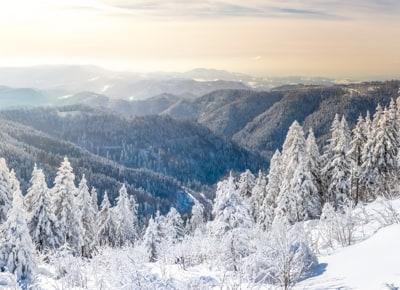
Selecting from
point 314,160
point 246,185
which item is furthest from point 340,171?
point 246,185

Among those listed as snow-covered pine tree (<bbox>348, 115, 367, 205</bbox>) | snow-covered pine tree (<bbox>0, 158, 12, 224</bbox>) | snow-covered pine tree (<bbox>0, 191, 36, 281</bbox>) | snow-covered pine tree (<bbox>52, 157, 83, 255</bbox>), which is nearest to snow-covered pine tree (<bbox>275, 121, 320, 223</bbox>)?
snow-covered pine tree (<bbox>348, 115, 367, 205</bbox>)

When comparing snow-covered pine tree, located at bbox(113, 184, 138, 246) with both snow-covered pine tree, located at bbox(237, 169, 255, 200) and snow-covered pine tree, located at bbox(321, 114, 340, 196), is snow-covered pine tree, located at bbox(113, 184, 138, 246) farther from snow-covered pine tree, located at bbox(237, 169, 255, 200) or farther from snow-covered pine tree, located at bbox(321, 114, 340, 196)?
snow-covered pine tree, located at bbox(321, 114, 340, 196)

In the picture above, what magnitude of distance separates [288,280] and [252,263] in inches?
48.6

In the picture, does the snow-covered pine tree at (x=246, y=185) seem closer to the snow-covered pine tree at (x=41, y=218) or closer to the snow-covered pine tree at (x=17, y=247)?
the snow-covered pine tree at (x=41, y=218)

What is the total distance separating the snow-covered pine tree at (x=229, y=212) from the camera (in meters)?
18.8

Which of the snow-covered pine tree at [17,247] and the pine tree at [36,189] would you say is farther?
the pine tree at [36,189]

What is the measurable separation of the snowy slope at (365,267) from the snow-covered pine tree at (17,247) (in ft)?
45.6

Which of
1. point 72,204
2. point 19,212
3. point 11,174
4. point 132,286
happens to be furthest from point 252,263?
point 11,174

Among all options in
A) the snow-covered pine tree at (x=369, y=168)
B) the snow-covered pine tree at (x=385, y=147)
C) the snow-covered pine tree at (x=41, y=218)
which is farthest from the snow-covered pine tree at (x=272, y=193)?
the snow-covered pine tree at (x=41, y=218)

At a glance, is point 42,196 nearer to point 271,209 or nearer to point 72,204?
point 72,204

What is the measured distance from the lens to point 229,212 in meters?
19.2

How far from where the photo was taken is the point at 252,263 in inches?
483

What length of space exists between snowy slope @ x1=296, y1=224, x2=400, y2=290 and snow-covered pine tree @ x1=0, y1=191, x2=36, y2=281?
45.6ft

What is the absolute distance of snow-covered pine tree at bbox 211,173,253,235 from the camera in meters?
18.8
